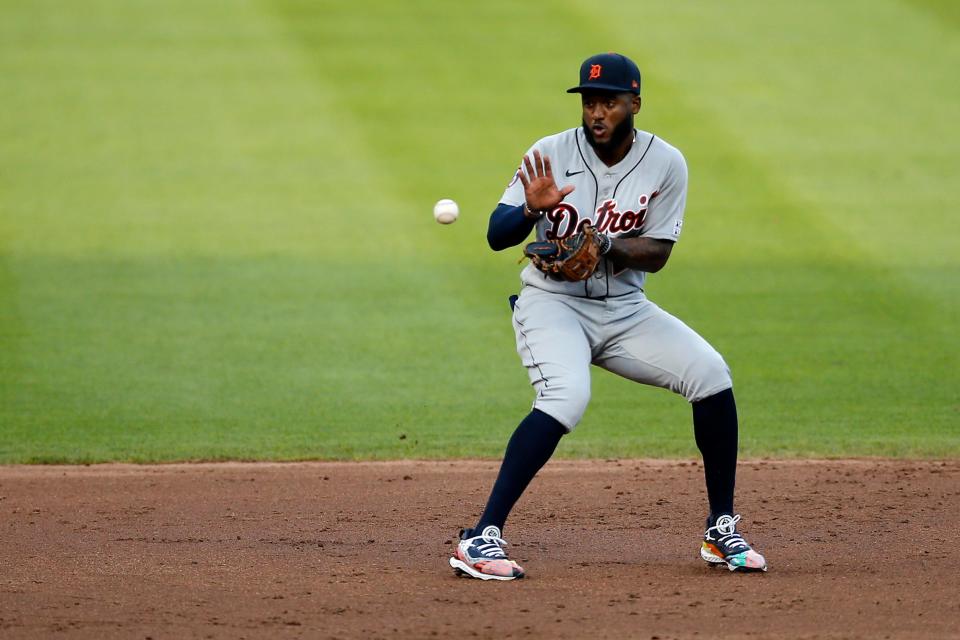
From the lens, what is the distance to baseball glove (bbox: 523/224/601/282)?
186 inches

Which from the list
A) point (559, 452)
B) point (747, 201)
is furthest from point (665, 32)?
point (559, 452)

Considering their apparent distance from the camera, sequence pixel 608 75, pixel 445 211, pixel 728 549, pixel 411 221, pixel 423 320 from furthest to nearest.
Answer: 1. pixel 411 221
2. pixel 423 320
3. pixel 445 211
4. pixel 728 549
5. pixel 608 75

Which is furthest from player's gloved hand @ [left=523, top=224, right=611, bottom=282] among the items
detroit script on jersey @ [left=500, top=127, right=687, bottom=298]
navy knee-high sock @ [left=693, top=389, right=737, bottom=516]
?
navy knee-high sock @ [left=693, top=389, right=737, bottom=516]

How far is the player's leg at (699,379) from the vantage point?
4.91 metres

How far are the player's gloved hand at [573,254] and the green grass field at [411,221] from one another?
270cm

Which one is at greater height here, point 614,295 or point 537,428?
point 614,295

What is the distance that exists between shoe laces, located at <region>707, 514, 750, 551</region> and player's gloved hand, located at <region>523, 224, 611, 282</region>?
106 cm

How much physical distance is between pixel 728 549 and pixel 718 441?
15.6 inches

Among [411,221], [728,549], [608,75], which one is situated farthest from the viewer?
[411,221]

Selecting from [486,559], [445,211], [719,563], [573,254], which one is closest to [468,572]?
[486,559]

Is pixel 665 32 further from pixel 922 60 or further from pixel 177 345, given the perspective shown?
pixel 177 345

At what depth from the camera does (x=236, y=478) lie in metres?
6.79

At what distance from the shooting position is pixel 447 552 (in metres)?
5.32

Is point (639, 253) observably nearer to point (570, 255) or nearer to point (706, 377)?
point (570, 255)
